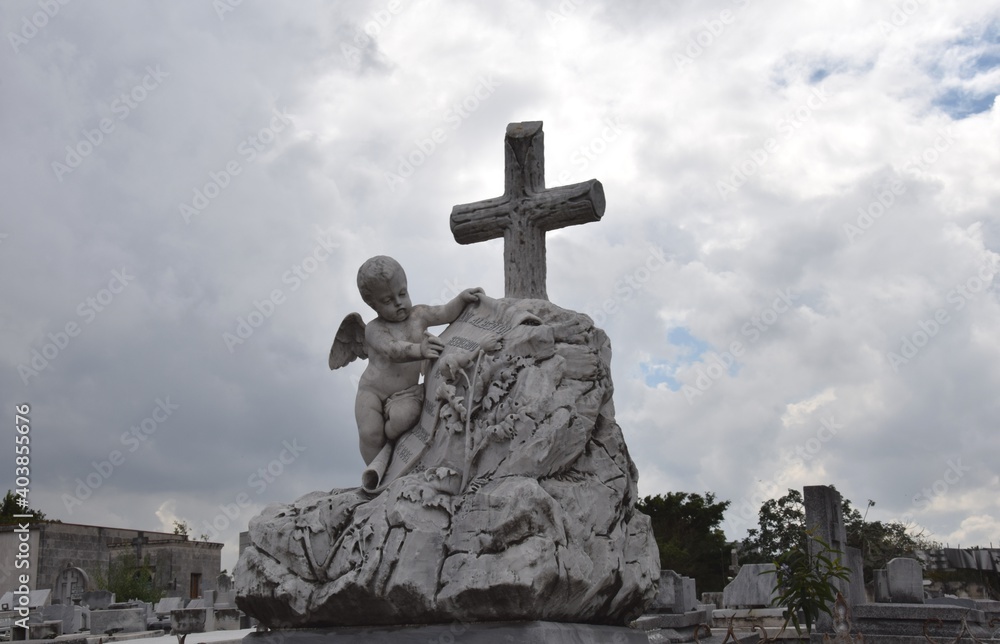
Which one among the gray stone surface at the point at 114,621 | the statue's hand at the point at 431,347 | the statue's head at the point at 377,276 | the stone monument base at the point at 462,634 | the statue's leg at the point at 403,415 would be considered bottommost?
the gray stone surface at the point at 114,621

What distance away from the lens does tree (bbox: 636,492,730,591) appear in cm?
2867

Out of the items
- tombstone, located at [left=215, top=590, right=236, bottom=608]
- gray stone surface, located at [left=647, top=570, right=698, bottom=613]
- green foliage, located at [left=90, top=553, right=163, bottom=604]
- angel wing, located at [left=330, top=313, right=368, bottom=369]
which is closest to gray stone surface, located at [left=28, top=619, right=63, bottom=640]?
tombstone, located at [left=215, top=590, right=236, bottom=608]

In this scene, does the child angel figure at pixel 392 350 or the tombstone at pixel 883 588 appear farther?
the tombstone at pixel 883 588

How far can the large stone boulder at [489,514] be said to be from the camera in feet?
15.5

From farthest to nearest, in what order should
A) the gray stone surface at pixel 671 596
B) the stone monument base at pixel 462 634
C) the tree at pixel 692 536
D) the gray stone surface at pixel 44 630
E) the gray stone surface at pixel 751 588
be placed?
1. the tree at pixel 692 536
2. the gray stone surface at pixel 751 588
3. the gray stone surface at pixel 671 596
4. the gray stone surface at pixel 44 630
5. the stone monument base at pixel 462 634

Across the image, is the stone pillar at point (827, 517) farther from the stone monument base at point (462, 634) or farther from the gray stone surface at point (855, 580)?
the stone monument base at point (462, 634)

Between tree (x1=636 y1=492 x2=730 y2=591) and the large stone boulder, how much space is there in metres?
23.4

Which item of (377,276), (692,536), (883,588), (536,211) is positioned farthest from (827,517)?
(692,536)

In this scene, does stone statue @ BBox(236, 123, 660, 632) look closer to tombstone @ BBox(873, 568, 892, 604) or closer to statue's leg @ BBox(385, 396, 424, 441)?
statue's leg @ BBox(385, 396, 424, 441)

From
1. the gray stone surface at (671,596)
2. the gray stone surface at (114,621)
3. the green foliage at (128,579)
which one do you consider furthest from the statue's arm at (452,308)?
the green foliage at (128,579)

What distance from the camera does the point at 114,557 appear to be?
90.9ft

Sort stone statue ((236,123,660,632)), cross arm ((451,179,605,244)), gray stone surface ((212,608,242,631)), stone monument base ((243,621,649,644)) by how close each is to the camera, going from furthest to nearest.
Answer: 1. gray stone surface ((212,608,242,631))
2. cross arm ((451,179,605,244))
3. stone statue ((236,123,660,632))
4. stone monument base ((243,621,649,644))

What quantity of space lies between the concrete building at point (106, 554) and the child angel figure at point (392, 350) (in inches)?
779

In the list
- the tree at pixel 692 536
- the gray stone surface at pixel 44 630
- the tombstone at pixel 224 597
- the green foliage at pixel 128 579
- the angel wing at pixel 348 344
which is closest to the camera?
the angel wing at pixel 348 344
